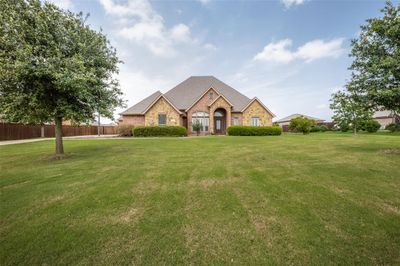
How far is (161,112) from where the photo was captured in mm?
26750

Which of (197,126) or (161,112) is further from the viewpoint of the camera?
(161,112)

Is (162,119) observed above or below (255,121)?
above

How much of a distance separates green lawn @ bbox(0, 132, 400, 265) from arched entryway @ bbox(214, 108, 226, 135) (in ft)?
74.1

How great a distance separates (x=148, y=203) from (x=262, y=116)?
2744cm

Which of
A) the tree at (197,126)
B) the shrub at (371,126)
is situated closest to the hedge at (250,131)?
the tree at (197,126)

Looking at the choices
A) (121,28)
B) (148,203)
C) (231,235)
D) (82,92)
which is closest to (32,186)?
(148,203)

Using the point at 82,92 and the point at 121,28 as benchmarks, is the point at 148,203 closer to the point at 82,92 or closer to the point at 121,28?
the point at 82,92

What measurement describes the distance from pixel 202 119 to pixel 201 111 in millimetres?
1187

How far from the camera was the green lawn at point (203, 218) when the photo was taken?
9.04 feet

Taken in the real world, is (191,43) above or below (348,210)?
above

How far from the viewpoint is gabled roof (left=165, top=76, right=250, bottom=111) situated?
29469 millimetres

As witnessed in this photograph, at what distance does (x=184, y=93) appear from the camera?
31.4 m

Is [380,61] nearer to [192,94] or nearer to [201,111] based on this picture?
[201,111]

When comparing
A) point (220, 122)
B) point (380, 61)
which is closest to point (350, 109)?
point (380, 61)
